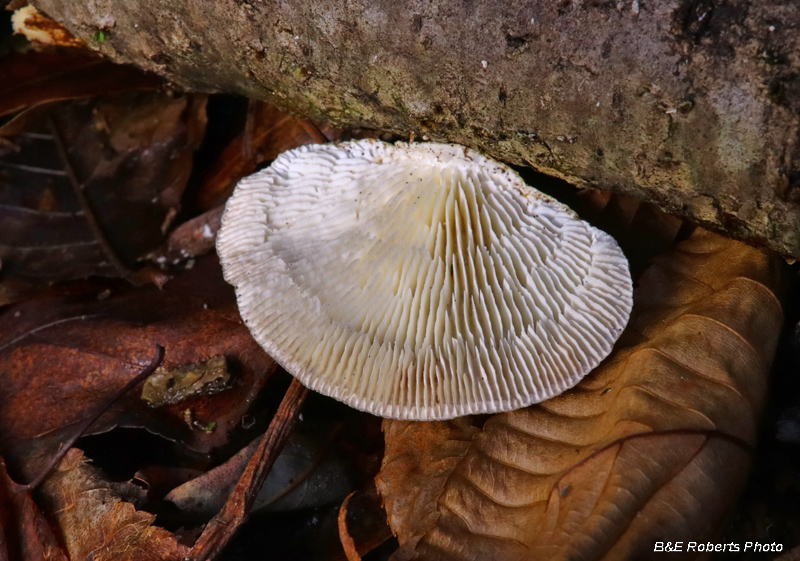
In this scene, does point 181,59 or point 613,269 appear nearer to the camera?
point 613,269

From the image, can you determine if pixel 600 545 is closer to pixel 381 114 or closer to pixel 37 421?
pixel 381 114

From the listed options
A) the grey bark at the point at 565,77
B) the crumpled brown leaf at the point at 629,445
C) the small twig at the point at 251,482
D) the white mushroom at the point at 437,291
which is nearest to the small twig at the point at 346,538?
the crumpled brown leaf at the point at 629,445

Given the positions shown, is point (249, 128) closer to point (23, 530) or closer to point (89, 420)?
point (89, 420)

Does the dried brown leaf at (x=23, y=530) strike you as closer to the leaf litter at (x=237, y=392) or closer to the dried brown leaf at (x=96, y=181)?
the leaf litter at (x=237, y=392)

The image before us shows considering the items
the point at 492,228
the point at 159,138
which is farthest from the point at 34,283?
the point at 492,228

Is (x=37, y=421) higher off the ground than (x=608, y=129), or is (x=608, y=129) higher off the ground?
(x=608, y=129)

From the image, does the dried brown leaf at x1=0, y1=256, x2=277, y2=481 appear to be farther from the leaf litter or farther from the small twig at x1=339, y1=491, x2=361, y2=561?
the small twig at x1=339, y1=491, x2=361, y2=561

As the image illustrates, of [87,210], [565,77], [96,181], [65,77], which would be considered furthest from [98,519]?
[565,77]
